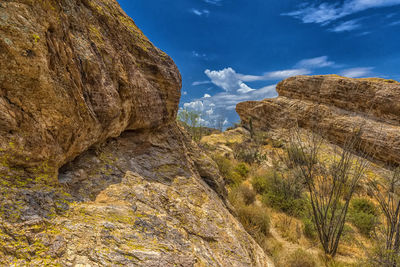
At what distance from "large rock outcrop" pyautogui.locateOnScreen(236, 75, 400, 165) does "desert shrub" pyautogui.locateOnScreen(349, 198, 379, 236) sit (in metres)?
6.57

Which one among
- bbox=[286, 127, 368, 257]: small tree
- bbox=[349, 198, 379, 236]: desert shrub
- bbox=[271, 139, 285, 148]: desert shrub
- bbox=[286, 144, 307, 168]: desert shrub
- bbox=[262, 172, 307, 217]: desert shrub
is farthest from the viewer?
bbox=[271, 139, 285, 148]: desert shrub

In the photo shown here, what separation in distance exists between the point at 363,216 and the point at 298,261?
16.3ft

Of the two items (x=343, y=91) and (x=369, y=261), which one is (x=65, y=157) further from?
(x=343, y=91)

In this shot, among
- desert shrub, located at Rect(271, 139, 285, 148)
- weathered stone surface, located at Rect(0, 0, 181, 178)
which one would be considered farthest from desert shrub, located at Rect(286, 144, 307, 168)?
desert shrub, located at Rect(271, 139, 285, 148)

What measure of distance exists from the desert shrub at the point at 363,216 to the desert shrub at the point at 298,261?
3246 millimetres

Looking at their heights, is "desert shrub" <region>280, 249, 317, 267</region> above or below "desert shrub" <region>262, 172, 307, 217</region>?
below

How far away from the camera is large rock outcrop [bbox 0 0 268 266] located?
1525 millimetres

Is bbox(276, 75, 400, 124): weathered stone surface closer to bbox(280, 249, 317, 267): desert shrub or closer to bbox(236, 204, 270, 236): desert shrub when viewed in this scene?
bbox(236, 204, 270, 236): desert shrub

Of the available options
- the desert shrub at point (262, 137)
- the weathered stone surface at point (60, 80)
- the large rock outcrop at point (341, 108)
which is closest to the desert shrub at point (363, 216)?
the large rock outcrop at point (341, 108)

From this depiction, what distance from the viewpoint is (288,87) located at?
22672 mm

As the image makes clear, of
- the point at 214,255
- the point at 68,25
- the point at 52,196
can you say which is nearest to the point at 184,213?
the point at 214,255

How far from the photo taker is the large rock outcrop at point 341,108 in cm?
1579

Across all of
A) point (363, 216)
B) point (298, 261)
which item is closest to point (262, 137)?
point (363, 216)

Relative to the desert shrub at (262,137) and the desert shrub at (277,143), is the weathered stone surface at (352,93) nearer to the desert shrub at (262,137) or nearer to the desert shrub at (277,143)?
the desert shrub at (262,137)
